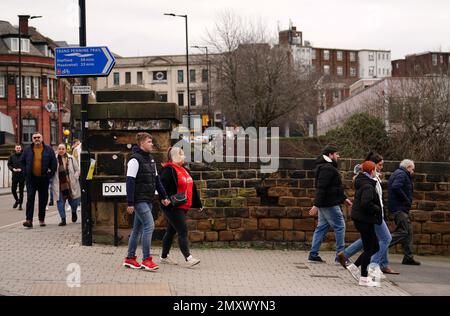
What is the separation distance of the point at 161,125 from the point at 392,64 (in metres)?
121

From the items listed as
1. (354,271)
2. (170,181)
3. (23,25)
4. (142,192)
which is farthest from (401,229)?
(23,25)

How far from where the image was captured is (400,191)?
34.5ft

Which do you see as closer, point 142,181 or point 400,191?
point 142,181

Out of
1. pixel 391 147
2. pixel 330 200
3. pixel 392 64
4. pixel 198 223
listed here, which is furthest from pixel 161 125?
pixel 392 64

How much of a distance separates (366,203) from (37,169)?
6.50 meters

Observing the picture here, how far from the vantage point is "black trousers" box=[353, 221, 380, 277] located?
8.80 meters

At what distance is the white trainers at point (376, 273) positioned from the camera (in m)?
9.12

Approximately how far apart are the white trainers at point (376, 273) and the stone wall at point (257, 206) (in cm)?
250

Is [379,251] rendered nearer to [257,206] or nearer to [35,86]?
Answer: [257,206]

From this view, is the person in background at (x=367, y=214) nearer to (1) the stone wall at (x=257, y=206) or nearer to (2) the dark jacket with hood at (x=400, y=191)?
(2) the dark jacket with hood at (x=400, y=191)

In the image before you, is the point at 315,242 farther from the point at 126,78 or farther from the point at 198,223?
the point at 126,78

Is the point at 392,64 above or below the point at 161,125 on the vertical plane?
above

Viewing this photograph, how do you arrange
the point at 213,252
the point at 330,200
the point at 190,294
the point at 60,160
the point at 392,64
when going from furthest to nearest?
the point at 392,64 → the point at 60,160 → the point at 213,252 → the point at 330,200 → the point at 190,294

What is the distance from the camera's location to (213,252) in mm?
11078
